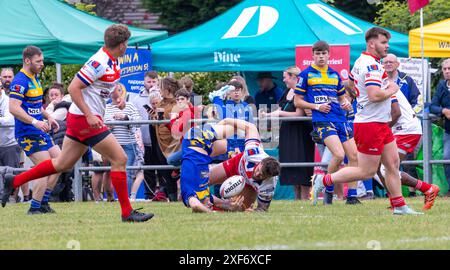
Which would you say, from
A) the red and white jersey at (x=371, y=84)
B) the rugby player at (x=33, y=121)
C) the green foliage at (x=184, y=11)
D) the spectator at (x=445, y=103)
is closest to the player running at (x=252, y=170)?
the red and white jersey at (x=371, y=84)

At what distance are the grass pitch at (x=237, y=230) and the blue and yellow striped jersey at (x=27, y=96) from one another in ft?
3.47

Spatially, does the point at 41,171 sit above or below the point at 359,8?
below

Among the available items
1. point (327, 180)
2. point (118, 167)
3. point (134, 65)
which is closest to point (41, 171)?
point (118, 167)

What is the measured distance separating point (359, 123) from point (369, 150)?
323 millimetres

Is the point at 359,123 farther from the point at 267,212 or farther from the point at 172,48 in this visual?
the point at 172,48

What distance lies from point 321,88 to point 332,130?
0.60m

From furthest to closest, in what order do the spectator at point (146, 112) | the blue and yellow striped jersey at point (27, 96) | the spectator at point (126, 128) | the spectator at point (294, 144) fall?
the spectator at point (146, 112) → the spectator at point (126, 128) → the spectator at point (294, 144) → the blue and yellow striped jersey at point (27, 96)

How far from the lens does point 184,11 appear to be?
115 ft

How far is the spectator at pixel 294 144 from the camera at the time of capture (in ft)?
53.5

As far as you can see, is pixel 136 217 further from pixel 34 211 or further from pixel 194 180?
pixel 34 211

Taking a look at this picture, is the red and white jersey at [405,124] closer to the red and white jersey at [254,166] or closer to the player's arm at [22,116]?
the red and white jersey at [254,166]

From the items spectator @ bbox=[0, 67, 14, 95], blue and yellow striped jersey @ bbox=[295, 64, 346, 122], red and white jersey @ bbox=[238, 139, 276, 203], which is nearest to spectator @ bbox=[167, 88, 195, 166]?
blue and yellow striped jersey @ bbox=[295, 64, 346, 122]

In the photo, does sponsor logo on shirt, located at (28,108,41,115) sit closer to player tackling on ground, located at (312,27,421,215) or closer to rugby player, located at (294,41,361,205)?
rugby player, located at (294,41,361,205)
